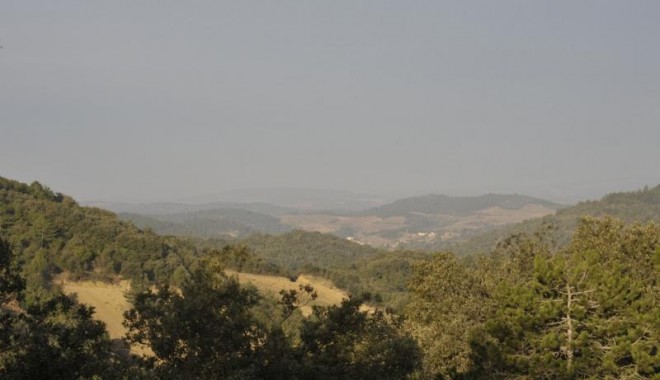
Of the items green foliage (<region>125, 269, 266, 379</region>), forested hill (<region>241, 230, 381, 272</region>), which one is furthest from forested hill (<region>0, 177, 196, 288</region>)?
forested hill (<region>241, 230, 381, 272</region>)

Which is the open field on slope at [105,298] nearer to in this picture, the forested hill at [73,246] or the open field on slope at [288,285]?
the forested hill at [73,246]

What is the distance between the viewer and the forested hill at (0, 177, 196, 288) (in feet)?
177

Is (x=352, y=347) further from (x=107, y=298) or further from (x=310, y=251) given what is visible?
(x=310, y=251)

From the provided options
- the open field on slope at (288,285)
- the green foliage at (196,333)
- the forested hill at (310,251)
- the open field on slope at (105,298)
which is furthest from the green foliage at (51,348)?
the forested hill at (310,251)

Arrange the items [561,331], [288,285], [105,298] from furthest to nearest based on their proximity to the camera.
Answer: [288,285] < [105,298] < [561,331]

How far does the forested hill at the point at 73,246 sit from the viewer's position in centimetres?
5406

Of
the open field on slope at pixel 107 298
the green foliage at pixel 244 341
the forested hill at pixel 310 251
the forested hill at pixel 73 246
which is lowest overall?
A: the forested hill at pixel 310 251

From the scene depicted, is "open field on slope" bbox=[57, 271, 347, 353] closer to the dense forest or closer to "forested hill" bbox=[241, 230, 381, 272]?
the dense forest

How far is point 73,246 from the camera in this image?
57594 millimetres

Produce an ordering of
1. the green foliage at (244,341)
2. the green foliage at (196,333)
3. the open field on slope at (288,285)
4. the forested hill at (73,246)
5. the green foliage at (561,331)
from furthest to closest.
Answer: the open field on slope at (288,285) → the forested hill at (73,246) → the green foliage at (561,331) → the green foliage at (244,341) → the green foliage at (196,333)

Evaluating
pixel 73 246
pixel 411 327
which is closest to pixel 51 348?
pixel 411 327

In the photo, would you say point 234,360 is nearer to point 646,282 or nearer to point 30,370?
point 30,370

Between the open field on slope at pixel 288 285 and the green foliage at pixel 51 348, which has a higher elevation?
the green foliage at pixel 51 348

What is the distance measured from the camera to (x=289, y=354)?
1372 cm
